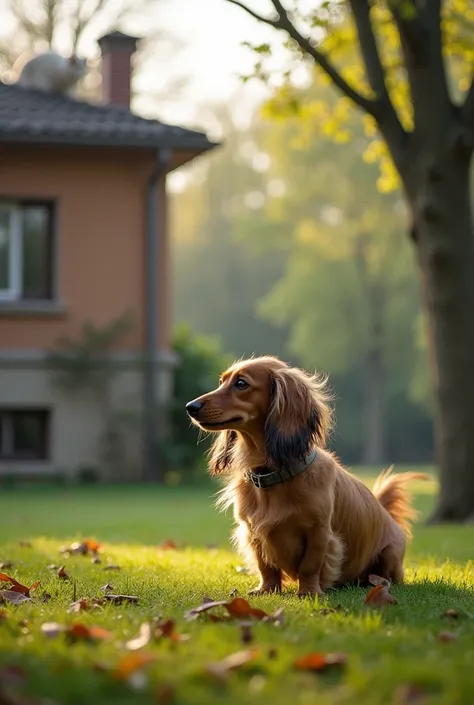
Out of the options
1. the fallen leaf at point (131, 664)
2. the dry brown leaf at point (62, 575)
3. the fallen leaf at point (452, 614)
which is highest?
the fallen leaf at point (131, 664)

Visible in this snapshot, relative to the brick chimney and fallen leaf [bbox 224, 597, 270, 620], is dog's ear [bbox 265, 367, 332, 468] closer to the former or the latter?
fallen leaf [bbox 224, 597, 270, 620]

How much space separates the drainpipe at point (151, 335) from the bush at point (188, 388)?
0.95 ft

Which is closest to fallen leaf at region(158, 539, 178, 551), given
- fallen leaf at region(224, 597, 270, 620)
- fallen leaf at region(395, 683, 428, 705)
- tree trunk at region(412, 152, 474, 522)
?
tree trunk at region(412, 152, 474, 522)

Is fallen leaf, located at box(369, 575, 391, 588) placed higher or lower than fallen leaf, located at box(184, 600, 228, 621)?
lower

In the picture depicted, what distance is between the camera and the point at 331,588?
584 cm

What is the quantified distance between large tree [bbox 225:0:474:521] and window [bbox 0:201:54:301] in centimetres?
818

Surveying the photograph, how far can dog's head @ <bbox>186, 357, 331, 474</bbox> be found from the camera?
18.2ft

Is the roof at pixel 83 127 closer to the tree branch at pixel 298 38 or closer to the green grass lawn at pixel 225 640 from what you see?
the tree branch at pixel 298 38

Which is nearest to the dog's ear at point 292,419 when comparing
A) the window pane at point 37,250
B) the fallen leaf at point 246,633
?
the fallen leaf at point 246,633

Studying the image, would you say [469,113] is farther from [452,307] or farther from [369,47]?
[452,307]

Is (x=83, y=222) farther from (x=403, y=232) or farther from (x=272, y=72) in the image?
(x=403, y=232)

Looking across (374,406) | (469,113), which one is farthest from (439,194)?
(374,406)

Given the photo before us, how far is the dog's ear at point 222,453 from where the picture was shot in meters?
6.04

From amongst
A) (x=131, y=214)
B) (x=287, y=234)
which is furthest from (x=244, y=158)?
(x=131, y=214)
